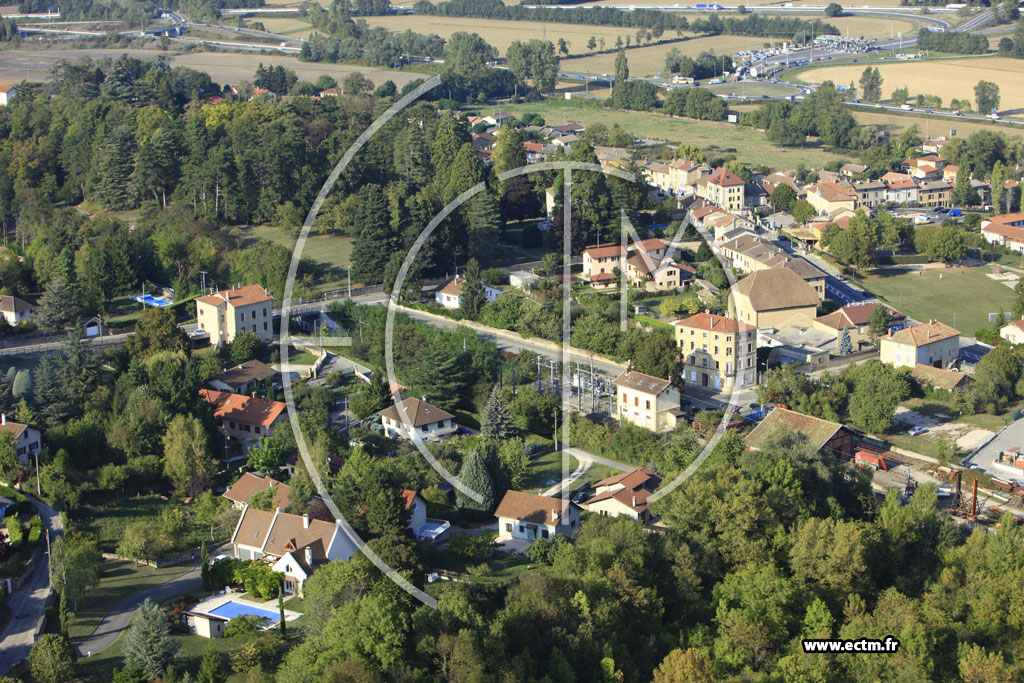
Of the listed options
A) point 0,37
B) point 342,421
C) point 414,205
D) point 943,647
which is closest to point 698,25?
point 0,37

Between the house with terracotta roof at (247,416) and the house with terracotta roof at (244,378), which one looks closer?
the house with terracotta roof at (247,416)

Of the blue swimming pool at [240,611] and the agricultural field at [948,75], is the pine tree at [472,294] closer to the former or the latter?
the blue swimming pool at [240,611]

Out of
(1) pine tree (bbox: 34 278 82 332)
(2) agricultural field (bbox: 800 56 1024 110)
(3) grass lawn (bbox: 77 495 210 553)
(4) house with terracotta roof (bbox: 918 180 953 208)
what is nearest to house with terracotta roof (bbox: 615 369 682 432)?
(3) grass lawn (bbox: 77 495 210 553)

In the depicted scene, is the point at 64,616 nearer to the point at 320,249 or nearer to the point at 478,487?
the point at 478,487

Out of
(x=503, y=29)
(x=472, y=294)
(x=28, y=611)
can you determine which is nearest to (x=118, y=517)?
(x=28, y=611)

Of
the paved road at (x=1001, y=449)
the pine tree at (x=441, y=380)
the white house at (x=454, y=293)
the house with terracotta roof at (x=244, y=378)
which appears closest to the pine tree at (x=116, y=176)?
the white house at (x=454, y=293)
